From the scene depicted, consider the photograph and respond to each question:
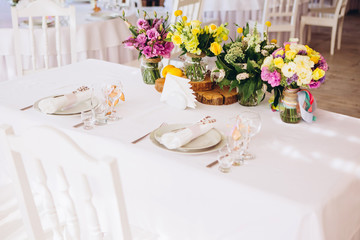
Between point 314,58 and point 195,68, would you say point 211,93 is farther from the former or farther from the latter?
point 314,58

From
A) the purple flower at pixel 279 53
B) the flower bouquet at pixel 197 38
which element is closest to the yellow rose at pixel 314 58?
the purple flower at pixel 279 53

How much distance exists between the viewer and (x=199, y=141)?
1.55 metres

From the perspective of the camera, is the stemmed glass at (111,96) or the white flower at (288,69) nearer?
the white flower at (288,69)

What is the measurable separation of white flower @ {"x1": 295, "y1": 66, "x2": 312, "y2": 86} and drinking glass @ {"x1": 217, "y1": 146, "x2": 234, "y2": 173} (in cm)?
38

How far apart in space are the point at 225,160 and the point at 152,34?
2.69 ft

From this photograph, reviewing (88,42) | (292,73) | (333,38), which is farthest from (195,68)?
(333,38)

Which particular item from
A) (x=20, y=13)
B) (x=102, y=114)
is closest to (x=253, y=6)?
(x=20, y=13)

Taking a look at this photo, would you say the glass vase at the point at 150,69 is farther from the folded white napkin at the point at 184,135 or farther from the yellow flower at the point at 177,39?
the folded white napkin at the point at 184,135

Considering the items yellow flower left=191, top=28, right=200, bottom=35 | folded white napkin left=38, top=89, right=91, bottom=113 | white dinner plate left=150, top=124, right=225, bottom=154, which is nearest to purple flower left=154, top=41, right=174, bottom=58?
yellow flower left=191, top=28, right=200, bottom=35

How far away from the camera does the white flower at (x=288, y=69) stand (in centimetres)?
158

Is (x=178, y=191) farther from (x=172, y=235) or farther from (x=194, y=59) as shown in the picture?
(x=194, y=59)

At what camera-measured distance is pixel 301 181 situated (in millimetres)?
1334

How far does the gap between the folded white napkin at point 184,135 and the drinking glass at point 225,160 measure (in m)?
0.12

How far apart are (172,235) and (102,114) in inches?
22.7
